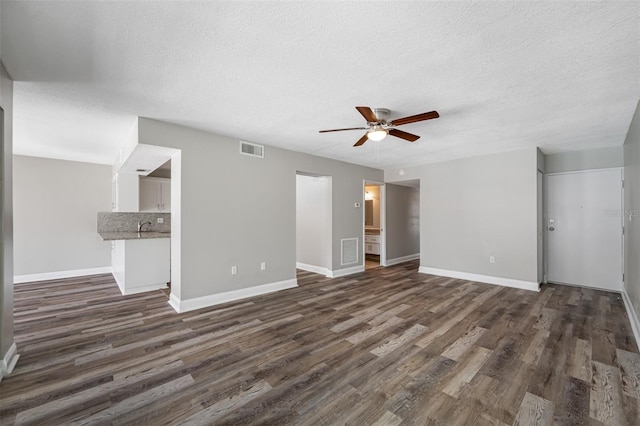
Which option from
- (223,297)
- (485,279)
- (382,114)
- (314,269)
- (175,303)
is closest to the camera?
(382,114)

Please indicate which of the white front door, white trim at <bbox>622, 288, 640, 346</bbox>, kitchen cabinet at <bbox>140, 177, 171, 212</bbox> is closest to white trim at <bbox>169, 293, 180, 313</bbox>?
kitchen cabinet at <bbox>140, 177, 171, 212</bbox>

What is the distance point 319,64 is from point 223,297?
3373 millimetres

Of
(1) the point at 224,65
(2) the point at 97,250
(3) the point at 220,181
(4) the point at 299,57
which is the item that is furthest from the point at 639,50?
(2) the point at 97,250

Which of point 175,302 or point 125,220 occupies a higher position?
point 125,220

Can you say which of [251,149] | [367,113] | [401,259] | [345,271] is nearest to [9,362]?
[251,149]

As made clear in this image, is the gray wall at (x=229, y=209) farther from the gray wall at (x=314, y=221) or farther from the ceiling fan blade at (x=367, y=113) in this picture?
the ceiling fan blade at (x=367, y=113)

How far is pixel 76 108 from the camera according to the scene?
9.70 feet

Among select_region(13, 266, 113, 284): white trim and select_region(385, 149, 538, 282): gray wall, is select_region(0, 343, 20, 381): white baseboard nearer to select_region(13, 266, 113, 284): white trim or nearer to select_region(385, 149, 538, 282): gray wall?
select_region(13, 266, 113, 284): white trim

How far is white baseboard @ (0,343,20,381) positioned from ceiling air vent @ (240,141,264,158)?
126 inches

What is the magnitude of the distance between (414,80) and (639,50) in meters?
1.49

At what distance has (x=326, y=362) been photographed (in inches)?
94.3

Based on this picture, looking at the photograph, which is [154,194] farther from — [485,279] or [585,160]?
[585,160]

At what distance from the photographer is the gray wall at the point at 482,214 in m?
4.74

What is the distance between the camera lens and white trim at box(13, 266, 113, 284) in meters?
5.18
